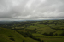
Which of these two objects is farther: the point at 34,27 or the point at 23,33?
the point at 34,27

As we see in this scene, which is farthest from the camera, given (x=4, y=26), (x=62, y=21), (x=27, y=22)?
(x=62, y=21)

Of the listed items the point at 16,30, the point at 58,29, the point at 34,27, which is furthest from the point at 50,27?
the point at 16,30

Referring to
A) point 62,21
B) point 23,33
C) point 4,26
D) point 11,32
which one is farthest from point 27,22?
point 62,21

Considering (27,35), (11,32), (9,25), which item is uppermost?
(9,25)

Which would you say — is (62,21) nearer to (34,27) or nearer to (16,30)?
(34,27)

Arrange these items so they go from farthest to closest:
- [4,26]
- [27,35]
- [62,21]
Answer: [62,21], [4,26], [27,35]

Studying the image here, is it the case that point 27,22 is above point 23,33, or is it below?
above

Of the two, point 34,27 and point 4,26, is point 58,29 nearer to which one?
point 34,27

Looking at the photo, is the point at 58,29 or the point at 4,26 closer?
the point at 4,26

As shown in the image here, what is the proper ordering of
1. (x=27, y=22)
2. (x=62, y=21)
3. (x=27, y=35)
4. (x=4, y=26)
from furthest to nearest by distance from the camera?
(x=62, y=21)
(x=27, y=22)
(x=4, y=26)
(x=27, y=35)
